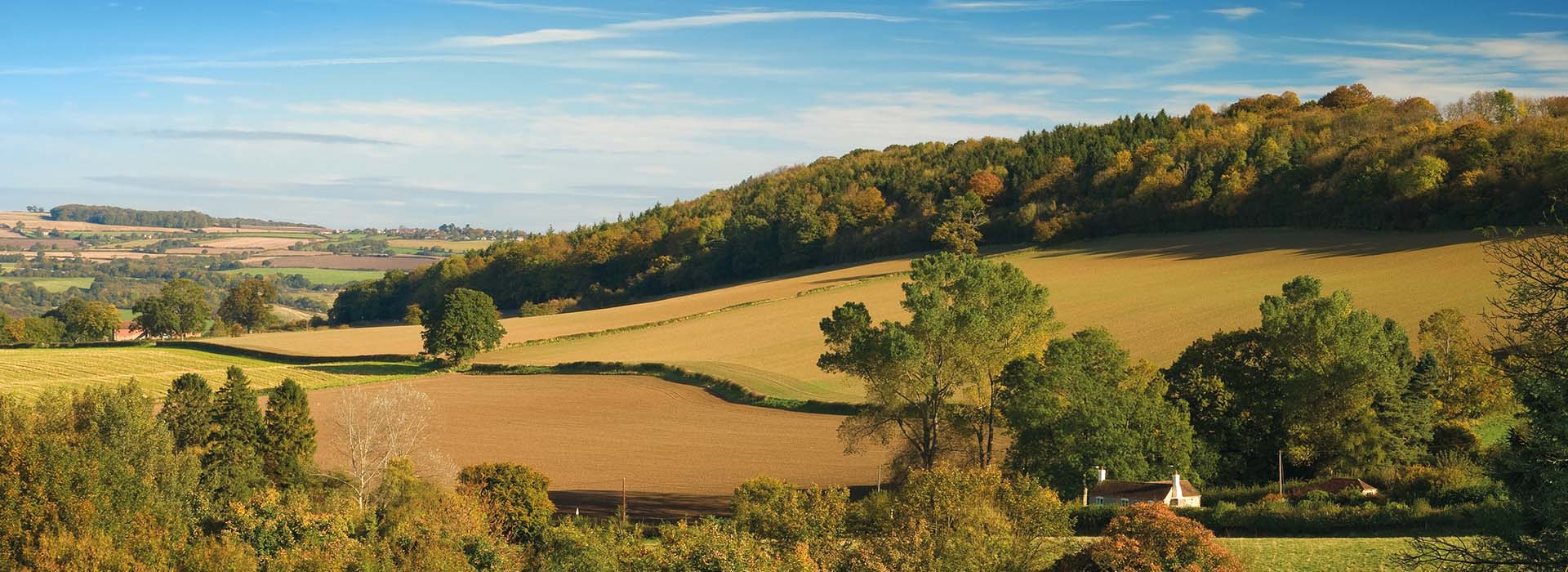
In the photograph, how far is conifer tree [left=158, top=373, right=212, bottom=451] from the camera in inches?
1757

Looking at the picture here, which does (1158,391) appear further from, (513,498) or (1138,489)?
(513,498)

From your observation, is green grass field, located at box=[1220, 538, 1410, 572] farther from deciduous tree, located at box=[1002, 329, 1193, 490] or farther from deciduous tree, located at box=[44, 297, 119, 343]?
deciduous tree, located at box=[44, 297, 119, 343]

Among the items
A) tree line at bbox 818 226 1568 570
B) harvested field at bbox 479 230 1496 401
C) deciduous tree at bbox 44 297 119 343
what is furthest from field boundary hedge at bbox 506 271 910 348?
deciduous tree at bbox 44 297 119 343

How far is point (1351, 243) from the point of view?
76812 millimetres

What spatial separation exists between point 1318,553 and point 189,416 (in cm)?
3765

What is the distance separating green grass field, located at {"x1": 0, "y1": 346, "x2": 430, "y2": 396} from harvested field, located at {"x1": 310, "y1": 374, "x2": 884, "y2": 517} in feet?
28.7

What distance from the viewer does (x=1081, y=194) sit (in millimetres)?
105625

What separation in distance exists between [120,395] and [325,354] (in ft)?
152

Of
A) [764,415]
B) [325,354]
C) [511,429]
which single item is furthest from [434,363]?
[764,415]

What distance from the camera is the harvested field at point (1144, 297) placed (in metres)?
62.7

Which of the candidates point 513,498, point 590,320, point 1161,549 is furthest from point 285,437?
point 590,320

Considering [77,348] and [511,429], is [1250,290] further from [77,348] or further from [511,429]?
[77,348]

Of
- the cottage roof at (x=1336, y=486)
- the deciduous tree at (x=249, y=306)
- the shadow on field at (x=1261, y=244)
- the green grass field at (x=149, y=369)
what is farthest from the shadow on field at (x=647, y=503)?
the deciduous tree at (x=249, y=306)

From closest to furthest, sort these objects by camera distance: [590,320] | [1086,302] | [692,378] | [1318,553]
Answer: [1318,553], [692,378], [1086,302], [590,320]
